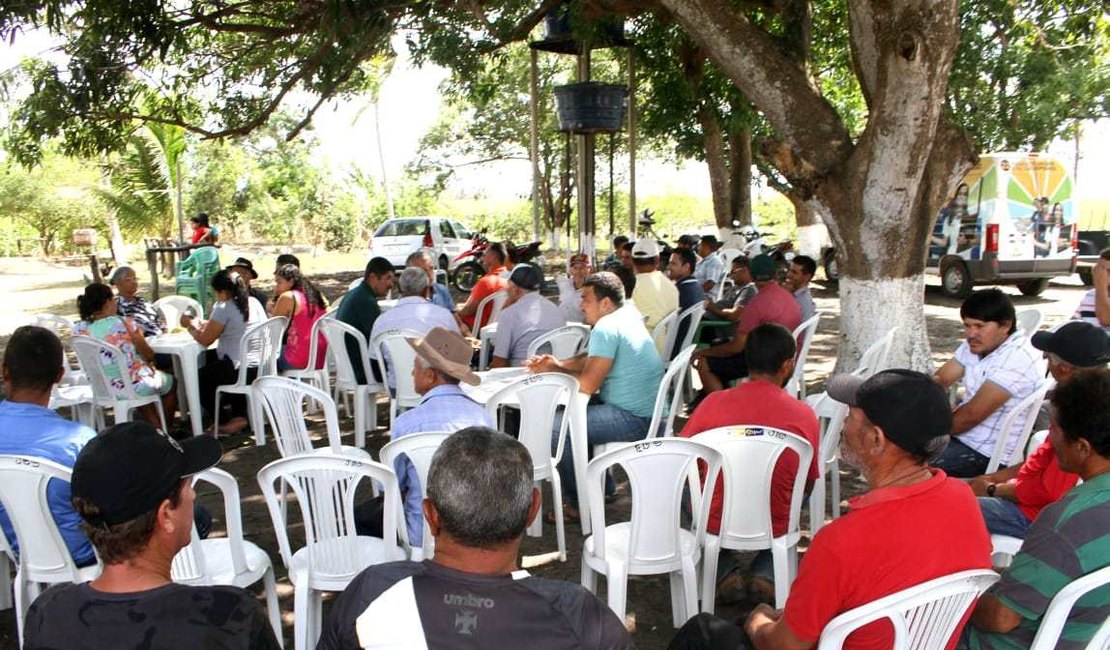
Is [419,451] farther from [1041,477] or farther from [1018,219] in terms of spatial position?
[1018,219]

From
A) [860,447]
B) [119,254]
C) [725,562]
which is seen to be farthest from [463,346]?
[119,254]

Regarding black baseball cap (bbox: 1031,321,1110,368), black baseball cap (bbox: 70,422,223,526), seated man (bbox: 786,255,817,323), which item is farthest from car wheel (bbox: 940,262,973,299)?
black baseball cap (bbox: 70,422,223,526)

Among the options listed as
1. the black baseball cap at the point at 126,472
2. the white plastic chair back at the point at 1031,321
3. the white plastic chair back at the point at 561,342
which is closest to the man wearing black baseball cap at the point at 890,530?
the black baseball cap at the point at 126,472

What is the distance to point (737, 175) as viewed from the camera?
14766 mm

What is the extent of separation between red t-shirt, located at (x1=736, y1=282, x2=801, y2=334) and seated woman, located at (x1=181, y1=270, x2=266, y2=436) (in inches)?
147

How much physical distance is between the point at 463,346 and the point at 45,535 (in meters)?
1.72

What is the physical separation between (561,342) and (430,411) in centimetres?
251

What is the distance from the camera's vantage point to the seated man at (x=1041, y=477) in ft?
10.2

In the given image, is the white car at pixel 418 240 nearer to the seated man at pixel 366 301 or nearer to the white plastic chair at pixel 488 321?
the white plastic chair at pixel 488 321

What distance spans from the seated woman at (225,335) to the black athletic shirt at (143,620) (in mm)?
4660

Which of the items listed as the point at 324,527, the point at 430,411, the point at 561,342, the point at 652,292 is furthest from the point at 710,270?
the point at 324,527

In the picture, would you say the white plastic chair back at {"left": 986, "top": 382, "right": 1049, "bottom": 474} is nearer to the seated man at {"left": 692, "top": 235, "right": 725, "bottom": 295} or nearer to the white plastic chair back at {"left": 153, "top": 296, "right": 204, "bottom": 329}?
the seated man at {"left": 692, "top": 235, "right": 725, "bottom": 295}

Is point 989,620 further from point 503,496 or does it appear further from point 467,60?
point 467,60

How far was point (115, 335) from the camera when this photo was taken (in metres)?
5.66
